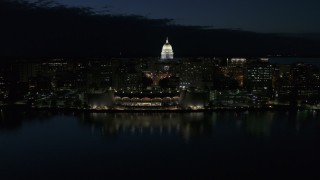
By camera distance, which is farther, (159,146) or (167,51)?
(167,51)

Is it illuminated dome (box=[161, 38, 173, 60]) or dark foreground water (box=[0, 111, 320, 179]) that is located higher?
illuminated dome (box=[161, 38, 173, 60])

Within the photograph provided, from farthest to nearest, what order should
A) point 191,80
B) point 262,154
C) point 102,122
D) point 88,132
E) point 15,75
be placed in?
point 15,75
point 191,80
point 102,122
point 88,132
point 262,154

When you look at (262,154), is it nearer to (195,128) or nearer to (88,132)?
(195,128)

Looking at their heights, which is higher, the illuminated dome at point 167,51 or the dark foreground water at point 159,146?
the illuminated dome at point 167,51

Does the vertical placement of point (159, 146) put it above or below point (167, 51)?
below

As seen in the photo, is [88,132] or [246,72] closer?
[88,132]

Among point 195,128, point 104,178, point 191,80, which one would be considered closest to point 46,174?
point 104,178

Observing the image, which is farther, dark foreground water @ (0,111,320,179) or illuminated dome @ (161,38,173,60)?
illuminated dome @ (161,38,173,60)

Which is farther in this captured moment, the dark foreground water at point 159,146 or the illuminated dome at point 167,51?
the illuminated dome at point 167,51
